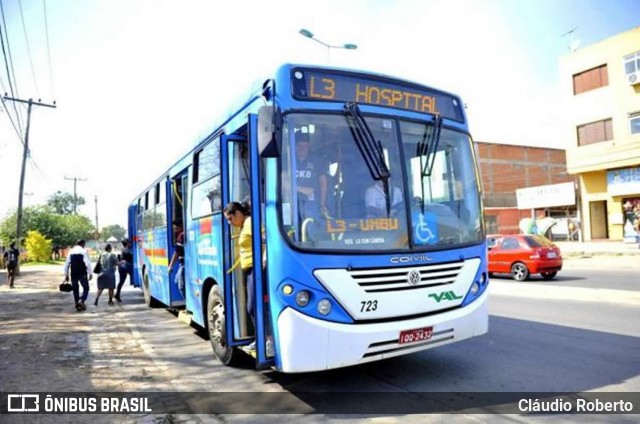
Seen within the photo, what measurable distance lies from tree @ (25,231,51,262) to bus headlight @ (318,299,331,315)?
51.8 meters

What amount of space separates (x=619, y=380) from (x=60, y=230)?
64.5m

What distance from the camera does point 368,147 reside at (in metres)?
4.77

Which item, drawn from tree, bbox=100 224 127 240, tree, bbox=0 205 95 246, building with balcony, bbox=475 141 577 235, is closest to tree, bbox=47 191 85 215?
tree, bbox=100 224 127 240

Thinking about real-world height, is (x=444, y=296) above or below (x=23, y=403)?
Answer: above

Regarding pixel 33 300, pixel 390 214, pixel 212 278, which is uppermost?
pixel 390 214

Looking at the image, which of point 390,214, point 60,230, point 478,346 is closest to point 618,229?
point 478,346

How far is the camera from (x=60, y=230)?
5859 centimetres

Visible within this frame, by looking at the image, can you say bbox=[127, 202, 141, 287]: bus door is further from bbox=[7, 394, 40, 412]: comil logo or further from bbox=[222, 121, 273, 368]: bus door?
bbox=[222, 121, 273, 368]: bus door

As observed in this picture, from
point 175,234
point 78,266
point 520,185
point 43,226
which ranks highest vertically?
point 520,185

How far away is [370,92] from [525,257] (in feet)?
41.8

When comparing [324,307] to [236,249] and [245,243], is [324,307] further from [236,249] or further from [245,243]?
[236,249]

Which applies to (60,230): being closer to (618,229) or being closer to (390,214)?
(618,229)

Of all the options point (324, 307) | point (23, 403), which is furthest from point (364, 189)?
point (23, 403)

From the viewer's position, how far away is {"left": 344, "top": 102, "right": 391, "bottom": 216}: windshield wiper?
15.6ft
